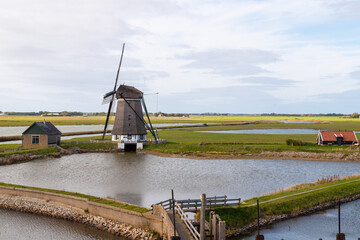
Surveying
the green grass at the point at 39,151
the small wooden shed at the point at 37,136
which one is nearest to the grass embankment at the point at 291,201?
the green grass at the point at 39,151

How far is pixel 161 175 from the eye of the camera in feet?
144

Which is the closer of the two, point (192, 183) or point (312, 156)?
point (192, 183)

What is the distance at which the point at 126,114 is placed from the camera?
68188 millimetres

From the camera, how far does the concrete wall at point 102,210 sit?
23592mm

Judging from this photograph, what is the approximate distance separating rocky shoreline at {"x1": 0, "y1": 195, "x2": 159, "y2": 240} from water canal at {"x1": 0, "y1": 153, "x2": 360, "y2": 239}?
1.53 m

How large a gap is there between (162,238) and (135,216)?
112 inches

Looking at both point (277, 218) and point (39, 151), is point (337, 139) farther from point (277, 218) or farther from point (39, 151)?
point (39, 151)

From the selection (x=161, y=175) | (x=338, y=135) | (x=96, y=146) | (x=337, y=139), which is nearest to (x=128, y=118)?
(x=96, y=146)

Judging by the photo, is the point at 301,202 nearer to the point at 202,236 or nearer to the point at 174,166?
the point at 202,236

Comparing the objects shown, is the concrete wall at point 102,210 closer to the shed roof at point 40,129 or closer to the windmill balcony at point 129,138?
the shed roof at point 40,129

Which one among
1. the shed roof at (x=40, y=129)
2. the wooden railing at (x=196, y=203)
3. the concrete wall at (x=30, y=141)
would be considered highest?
the shed roof at (x=40, y=129)

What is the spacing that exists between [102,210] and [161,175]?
17.8 meters

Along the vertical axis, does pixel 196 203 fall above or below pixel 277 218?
above

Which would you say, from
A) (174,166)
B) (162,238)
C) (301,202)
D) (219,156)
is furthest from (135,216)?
(219,156)
